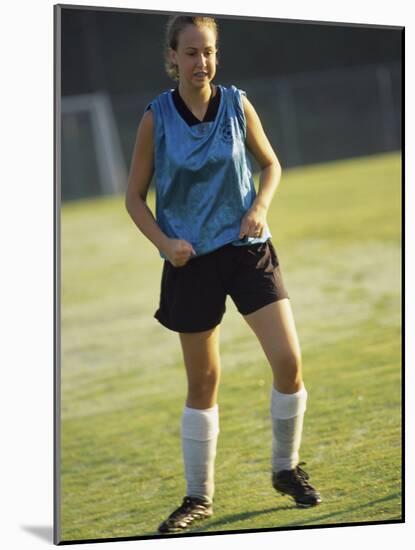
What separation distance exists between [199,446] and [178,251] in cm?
66

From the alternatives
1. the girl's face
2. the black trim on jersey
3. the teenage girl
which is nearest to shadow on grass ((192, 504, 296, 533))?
the teenage girl

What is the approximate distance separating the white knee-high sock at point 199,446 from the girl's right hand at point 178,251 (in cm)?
52

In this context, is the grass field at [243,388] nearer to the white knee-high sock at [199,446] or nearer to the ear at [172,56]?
the white knee-high sock at [199,446]

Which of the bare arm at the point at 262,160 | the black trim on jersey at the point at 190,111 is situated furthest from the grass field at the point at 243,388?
the black trim on jersey at the point at 190,111

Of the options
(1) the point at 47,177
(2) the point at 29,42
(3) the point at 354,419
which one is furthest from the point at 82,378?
(2) the point at 29,42

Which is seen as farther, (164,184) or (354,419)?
(354,419)

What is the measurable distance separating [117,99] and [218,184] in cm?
1118

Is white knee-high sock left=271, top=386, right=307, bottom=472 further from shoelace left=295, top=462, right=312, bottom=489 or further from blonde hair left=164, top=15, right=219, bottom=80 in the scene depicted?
blonde hair left=164, top=15, right=219, bottom=80

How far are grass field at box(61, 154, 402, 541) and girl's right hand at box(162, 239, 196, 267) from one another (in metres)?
0.92

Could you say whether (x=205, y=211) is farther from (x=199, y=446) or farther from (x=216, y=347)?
(x=199, y=446)

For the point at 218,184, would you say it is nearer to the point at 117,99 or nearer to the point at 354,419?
the point at 354,419

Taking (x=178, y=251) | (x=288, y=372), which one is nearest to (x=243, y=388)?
(x=288, y=372)

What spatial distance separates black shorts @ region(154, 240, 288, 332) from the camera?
395 centimetres

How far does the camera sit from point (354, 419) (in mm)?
5055
